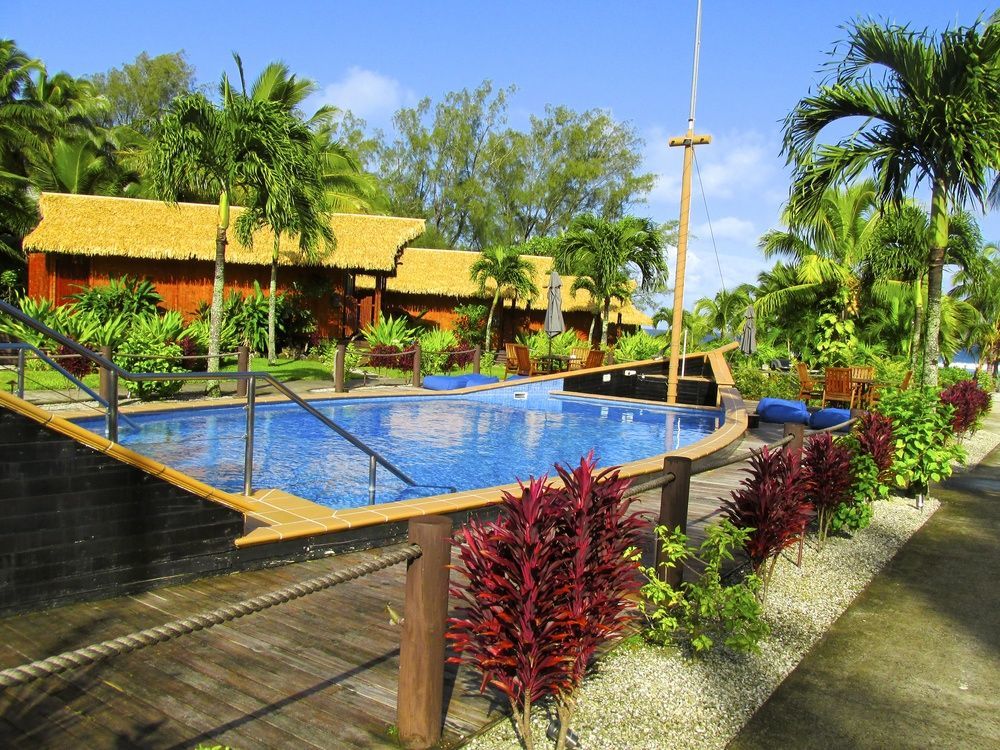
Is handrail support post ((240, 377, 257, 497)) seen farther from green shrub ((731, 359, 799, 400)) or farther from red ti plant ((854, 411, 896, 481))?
green shrub ((731, 359, 799, 400))

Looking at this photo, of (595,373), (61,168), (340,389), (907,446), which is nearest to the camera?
(907,446)

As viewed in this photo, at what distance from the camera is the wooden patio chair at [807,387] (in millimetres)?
15586

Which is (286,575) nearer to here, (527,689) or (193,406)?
(527,689)

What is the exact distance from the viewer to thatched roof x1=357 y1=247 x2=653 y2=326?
25984 mm

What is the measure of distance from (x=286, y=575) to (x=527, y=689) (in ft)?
7.33

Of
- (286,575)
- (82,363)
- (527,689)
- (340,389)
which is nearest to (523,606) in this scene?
(527,689)

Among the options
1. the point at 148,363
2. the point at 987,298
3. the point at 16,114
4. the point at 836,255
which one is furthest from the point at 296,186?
the point at 987,298

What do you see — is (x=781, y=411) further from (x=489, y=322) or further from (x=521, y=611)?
(x=489, y=322)

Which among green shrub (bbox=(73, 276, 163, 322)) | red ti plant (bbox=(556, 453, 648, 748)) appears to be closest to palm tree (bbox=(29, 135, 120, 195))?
green shrub (bbox=(73, 276, 163, 322))

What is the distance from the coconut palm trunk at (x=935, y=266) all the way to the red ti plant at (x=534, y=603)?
7767mm

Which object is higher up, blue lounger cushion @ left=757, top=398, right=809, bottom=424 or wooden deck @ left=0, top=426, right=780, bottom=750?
blue lounger cushion @ left=757, top=398, right=809, bottom=424

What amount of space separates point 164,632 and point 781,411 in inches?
515

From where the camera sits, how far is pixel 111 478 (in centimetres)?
378

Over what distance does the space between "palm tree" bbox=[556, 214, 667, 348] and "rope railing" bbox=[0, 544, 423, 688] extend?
19997 millimetres
